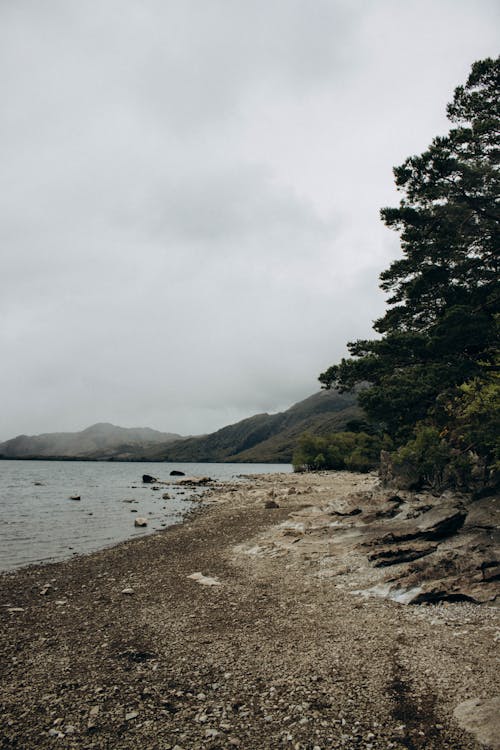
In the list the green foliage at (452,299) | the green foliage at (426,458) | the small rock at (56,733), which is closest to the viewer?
the small rock at (56,733)

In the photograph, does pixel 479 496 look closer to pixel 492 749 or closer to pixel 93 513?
pixel 492 749

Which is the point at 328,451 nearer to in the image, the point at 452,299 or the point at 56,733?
the point at 452,299

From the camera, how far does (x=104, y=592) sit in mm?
13211

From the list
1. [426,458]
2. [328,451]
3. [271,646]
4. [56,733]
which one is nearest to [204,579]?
[271,646]

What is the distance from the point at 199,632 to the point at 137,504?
113ft

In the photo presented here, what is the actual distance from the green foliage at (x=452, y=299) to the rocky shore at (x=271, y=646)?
16.4 feet

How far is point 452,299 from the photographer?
1969 cm

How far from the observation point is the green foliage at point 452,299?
17.9 m

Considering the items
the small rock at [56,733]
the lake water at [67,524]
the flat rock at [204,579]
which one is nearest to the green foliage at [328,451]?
the lake water at [67,524]

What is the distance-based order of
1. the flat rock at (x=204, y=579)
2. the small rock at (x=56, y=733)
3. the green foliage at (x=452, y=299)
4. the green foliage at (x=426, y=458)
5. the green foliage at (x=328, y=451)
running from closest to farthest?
1. the small rock at (x=56, y=733)
2. the flat rock at (x=204, y=579)
3. the green foliage at (x=452, y=299)
4. the green foliage at (x=426, y=458)
5. the green foliage at (x=328, y=451)

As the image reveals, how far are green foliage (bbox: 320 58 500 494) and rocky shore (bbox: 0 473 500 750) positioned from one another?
5.00 metres

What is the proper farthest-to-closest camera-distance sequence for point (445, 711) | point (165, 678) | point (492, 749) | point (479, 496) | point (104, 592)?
1. point (479, 496)
2. point (104, 592)
3. point (165, 678)
4. point (445, 711)
5. point (492, 749)

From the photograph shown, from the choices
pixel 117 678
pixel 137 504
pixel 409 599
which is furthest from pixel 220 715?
pixel 137 504

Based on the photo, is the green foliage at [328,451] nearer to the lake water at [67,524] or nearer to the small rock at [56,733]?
the lake water at [67,524]
